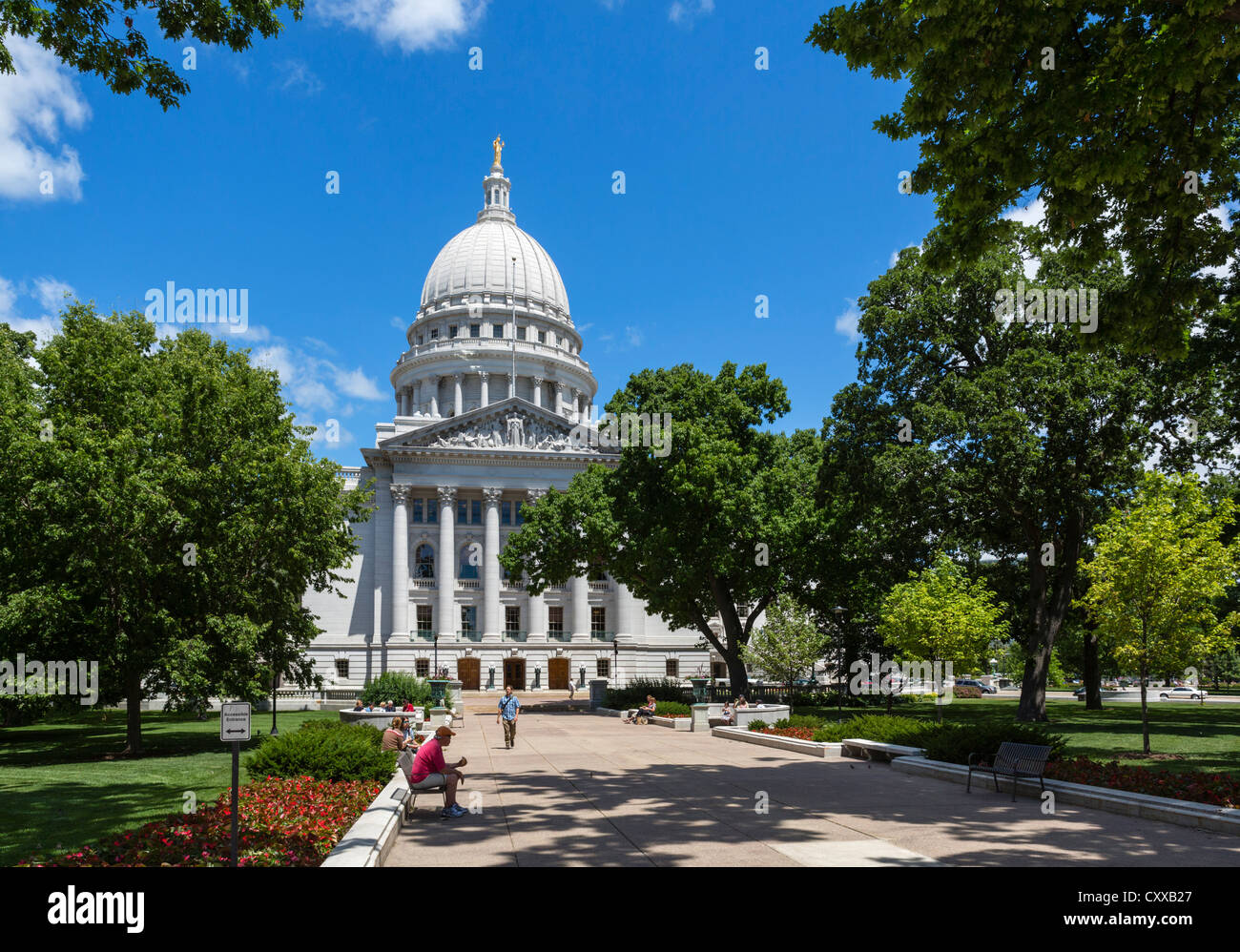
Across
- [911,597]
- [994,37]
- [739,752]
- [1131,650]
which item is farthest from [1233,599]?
[994,37]

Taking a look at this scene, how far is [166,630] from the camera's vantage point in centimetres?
2447

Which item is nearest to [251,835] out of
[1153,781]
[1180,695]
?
[1153,781]

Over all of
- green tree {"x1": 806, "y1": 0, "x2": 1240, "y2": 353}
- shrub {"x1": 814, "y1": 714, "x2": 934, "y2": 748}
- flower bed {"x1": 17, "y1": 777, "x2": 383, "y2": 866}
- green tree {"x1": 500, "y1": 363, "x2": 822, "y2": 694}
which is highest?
green tree {"x1": 806, "y1": 0, "x2": 1240, "y2": 353}

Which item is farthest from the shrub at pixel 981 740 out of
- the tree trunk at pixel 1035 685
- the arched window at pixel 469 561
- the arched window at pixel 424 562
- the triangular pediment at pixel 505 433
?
the arched window at pixel 424 562

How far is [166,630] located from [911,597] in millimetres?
24992

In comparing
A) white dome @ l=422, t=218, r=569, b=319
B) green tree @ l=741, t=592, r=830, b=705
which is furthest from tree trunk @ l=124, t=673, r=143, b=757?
white dome @ l=422, t=218, r=569, b=319

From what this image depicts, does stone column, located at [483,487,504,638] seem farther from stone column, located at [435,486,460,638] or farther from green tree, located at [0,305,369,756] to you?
green tree, located at [0,305,369,756]

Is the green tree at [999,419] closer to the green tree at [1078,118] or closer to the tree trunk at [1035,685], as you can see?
the tree trunk at [1035,685]

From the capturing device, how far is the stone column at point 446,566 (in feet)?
230

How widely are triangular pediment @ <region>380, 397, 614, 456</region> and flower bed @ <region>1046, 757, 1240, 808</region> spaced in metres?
59.4

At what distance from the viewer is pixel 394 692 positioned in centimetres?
3581

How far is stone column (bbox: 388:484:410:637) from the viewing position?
229 feet

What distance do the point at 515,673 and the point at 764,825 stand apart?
6057cm

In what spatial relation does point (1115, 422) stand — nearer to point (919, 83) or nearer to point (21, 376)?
point (919, 83)
